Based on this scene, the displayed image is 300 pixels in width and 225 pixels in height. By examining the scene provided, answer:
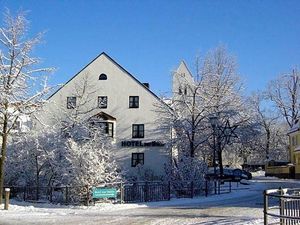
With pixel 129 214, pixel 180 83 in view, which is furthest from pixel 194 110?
pixel 129 214

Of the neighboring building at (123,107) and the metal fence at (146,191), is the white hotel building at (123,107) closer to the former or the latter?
the neighboring building at (123,107)

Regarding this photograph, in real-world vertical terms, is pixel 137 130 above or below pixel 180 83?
below

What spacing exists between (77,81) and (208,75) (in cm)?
1250

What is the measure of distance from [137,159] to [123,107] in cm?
517

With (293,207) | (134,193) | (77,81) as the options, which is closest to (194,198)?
(134,193)

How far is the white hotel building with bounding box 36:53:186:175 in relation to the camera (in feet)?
139

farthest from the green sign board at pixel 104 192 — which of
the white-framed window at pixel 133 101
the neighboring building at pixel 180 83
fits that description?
the white-framed window at pixel 133 101

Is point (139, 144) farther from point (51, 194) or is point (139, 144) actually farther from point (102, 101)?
point (51, 194)

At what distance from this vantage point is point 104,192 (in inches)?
887

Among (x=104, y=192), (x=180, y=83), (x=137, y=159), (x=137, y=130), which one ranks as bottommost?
(x=104, y=192)

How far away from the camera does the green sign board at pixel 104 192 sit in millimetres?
22375


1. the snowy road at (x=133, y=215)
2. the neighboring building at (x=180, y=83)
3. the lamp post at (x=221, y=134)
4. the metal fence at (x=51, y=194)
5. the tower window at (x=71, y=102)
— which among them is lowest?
the snowy road at (x=133, y=215)

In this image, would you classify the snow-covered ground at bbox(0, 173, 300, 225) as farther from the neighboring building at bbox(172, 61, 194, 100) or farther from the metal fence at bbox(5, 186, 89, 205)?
the neighboring building at bbox(172, 61, 194, 100)

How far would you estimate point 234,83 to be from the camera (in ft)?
156
